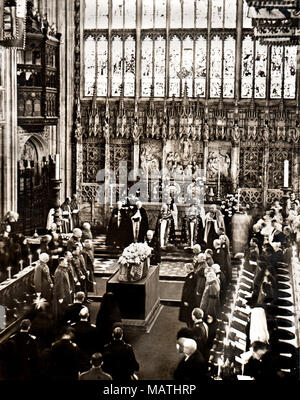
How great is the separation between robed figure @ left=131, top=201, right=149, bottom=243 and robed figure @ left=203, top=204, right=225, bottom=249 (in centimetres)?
155

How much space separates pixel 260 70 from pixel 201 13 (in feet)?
9.42

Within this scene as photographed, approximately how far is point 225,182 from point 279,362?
1043cm

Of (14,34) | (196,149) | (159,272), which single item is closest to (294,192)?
(196,149)

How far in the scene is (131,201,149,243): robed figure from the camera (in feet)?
53.0

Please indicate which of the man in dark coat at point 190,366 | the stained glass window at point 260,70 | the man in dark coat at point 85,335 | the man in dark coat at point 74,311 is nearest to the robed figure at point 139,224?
the man in dark coat at point 74,311

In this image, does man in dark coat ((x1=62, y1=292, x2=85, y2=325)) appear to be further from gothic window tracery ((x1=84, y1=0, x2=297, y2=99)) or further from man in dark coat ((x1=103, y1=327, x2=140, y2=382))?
gothic window tracery ((x1=84, y1=0, x2=297, y2=99))

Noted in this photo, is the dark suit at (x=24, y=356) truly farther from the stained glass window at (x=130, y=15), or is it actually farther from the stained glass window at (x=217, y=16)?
the stained glass window at (x=217, y=16)

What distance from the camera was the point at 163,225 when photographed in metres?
16.6

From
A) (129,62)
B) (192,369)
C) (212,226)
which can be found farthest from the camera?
(129,62)

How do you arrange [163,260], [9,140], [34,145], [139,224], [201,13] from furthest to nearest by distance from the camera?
[201,13], [34,145], [139,224], [9,140], [163,260]

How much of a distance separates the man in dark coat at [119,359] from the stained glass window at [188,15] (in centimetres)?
1276

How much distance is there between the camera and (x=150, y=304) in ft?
43.4

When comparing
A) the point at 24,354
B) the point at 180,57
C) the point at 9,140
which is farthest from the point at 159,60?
the point at 24,354

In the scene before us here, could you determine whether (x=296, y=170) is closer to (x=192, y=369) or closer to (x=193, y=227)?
(x=193, y=227)
